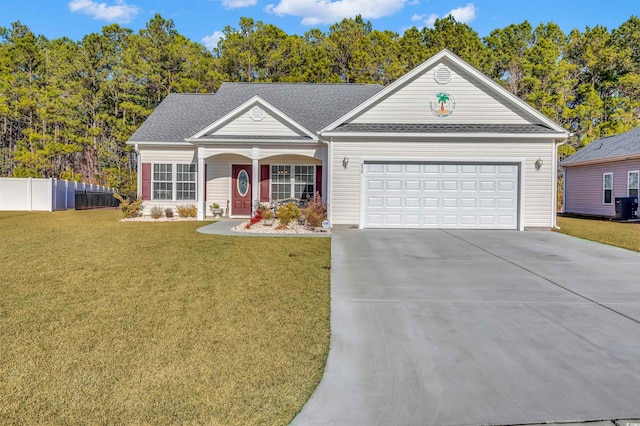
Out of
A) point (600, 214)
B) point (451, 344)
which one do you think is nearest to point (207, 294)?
point (451, 344)

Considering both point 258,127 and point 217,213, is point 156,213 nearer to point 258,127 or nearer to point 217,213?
point 217,213

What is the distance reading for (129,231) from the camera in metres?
13.1

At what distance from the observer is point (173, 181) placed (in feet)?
58.6

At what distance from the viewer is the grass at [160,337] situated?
9.73ft

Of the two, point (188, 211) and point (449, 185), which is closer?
point (449, 185)

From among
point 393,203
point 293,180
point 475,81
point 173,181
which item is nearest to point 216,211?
point 173,181

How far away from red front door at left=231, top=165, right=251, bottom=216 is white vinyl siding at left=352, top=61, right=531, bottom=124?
5.73 meters

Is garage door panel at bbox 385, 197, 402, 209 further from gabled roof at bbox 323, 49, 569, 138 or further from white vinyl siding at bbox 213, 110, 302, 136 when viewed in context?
white vinyl siding at bbox 213, 110, 302, 136

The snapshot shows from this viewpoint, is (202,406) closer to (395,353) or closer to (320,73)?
(395,353)

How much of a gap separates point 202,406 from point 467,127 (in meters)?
13.4

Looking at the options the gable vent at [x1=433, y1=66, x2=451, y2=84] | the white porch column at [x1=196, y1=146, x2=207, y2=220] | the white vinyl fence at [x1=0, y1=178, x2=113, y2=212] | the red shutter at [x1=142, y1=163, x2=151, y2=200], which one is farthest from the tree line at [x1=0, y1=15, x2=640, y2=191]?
the gable vent at [x1=433, y1=66, x2=451, y2=84]

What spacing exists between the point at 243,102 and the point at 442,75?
348 inches

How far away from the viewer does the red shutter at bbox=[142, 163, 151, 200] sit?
1777 cm

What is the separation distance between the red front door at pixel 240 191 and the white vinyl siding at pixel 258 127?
72.2 inches
